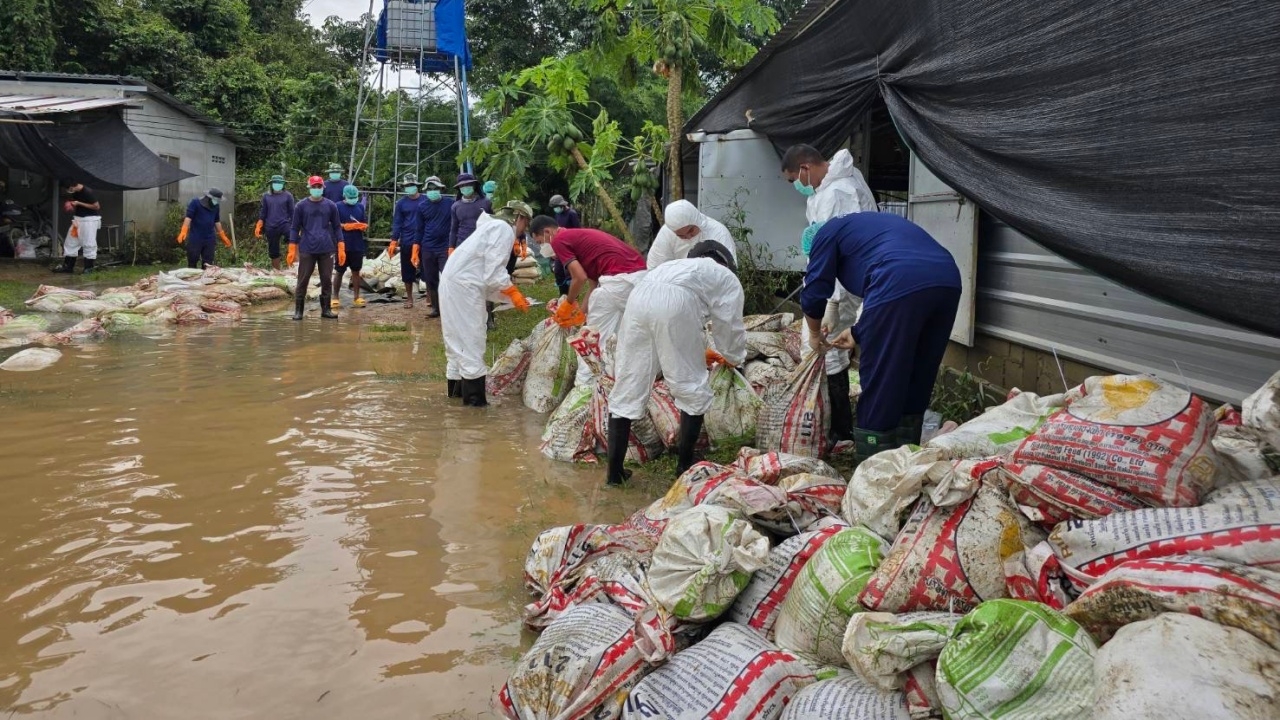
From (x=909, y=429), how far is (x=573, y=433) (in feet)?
6.53

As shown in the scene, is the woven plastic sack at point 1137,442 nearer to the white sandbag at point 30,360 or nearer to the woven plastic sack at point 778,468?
the woven plastic sack at point 778,468

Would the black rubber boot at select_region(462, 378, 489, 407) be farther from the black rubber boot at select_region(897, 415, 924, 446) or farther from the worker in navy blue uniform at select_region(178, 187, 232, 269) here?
the worker in navy blue uniform at select_region(178, 187, 232, 269)

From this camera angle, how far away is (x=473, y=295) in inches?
264

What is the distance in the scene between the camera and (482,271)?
674cm

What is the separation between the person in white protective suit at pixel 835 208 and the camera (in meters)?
4.89

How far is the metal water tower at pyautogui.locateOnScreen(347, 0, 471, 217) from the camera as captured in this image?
19.7 m

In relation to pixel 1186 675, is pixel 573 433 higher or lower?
lower

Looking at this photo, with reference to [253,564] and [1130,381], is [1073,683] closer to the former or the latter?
[1130,381]

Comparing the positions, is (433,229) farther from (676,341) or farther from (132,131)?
(132,131)

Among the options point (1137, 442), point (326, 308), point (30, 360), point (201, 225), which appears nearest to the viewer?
point (1137, 442)

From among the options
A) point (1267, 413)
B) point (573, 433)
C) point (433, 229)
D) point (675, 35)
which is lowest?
point (573, 433)

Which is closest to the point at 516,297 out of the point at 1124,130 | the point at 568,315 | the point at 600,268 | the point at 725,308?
the point at 568,315

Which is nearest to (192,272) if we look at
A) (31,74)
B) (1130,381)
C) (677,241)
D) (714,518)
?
(31,74)

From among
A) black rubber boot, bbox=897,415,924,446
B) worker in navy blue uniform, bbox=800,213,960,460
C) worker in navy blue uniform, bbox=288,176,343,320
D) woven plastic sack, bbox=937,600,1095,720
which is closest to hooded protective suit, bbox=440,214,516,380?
worker in navy blue uniform, bbox=800,213,960,460
